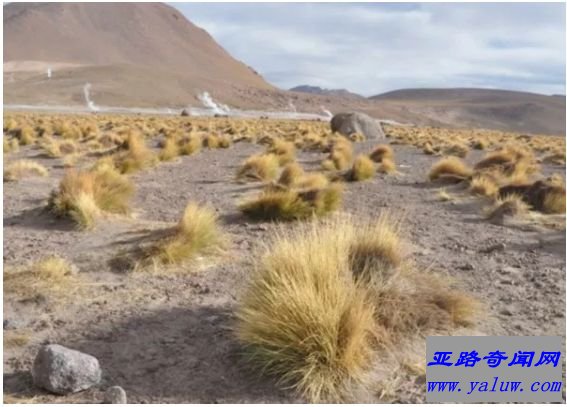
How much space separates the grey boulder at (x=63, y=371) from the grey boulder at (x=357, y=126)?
85.8 ft

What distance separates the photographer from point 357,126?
29844 millimetres

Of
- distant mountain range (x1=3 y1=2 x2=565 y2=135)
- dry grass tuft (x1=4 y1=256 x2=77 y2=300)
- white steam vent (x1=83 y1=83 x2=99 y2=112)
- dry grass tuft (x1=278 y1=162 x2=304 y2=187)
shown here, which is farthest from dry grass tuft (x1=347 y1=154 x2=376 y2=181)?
distant mountain range (x1=3 y1=2 x2=565 y2=135)

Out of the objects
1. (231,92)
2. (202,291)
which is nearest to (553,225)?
(202,291)

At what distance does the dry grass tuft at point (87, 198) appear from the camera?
24.5 feet

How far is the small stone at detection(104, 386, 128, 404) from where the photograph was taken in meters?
3.45

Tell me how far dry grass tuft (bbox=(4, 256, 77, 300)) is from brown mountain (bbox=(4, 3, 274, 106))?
7454cm

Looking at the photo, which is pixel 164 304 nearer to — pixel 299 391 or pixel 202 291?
pixel 202 291

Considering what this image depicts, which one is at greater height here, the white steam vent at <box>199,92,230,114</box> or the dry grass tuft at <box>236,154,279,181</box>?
the dry grass tuft at <box>236,154,279,181</box>

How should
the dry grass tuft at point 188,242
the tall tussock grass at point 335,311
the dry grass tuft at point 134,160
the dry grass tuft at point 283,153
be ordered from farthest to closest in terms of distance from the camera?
the dry grass tuft at point 283,153
the dry grass tuft at point 134,160
the dry grass tuft at point 188,242
the tall tussock grass at point 335,311

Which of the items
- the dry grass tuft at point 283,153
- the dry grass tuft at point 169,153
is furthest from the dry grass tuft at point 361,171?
the dry grass tuft at point 169,153

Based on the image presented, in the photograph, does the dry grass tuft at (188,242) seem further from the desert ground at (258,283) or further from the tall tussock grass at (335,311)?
the tall tussock grass at (335,311)

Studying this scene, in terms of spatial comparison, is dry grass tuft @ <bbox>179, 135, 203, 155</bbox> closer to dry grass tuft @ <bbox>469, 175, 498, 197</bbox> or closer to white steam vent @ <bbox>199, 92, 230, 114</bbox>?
dry grass tuft @ <bbox>469, 175, 498, 197</bbox>

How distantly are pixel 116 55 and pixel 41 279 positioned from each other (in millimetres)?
132261

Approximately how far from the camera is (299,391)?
3.56 m
